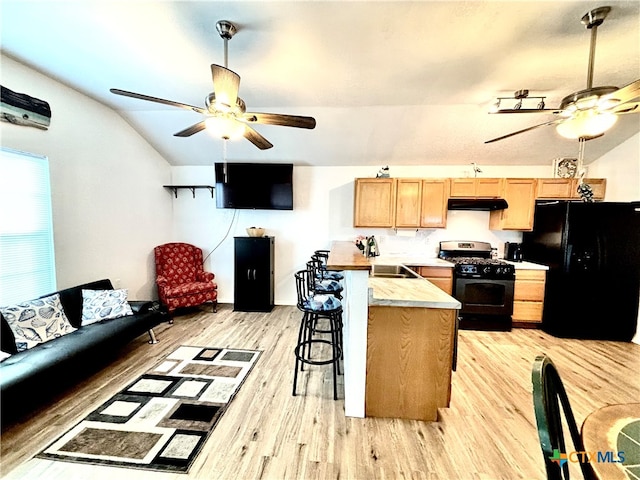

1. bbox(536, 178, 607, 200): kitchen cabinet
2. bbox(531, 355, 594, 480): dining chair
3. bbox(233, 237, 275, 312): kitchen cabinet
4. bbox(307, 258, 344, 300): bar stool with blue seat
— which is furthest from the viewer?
bbox(233, 237, 275, 312): kitchen cabinet

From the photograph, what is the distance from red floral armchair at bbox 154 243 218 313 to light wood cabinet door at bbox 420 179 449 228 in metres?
3.57

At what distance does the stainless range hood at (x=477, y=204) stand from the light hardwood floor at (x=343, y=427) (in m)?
2.06

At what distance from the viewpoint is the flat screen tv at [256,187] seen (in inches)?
179

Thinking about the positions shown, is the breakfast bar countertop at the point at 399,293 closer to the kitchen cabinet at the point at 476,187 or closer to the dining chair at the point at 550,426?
the dining chair at the point at 550,426

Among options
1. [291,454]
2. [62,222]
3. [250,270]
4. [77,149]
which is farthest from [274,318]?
[77,149]

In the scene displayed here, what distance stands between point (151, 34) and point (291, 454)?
327cm

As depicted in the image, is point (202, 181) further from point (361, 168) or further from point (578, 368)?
point (578, 368)

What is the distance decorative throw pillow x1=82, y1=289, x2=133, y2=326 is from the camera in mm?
2959

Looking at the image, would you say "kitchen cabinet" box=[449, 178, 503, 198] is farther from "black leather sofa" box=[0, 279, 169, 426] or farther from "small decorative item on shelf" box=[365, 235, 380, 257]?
"black leather sofa" box=[0, 279, 169, 426]

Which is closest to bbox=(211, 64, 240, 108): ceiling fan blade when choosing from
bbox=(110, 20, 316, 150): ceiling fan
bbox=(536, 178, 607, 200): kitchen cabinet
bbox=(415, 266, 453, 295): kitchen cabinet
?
bbox=(110, 20, 316, 150): ceiling fan

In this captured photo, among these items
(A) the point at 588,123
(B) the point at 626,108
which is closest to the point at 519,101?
(B) the point at 626,108

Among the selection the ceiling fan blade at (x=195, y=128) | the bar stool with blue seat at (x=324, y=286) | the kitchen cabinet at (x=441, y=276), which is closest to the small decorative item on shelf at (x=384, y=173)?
the kitchen cabinet at (x=441, y=276)

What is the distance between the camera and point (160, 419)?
208 centimetres

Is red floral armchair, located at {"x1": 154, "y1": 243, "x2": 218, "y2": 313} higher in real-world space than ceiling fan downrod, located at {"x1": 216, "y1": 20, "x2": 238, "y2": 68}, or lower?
lower
